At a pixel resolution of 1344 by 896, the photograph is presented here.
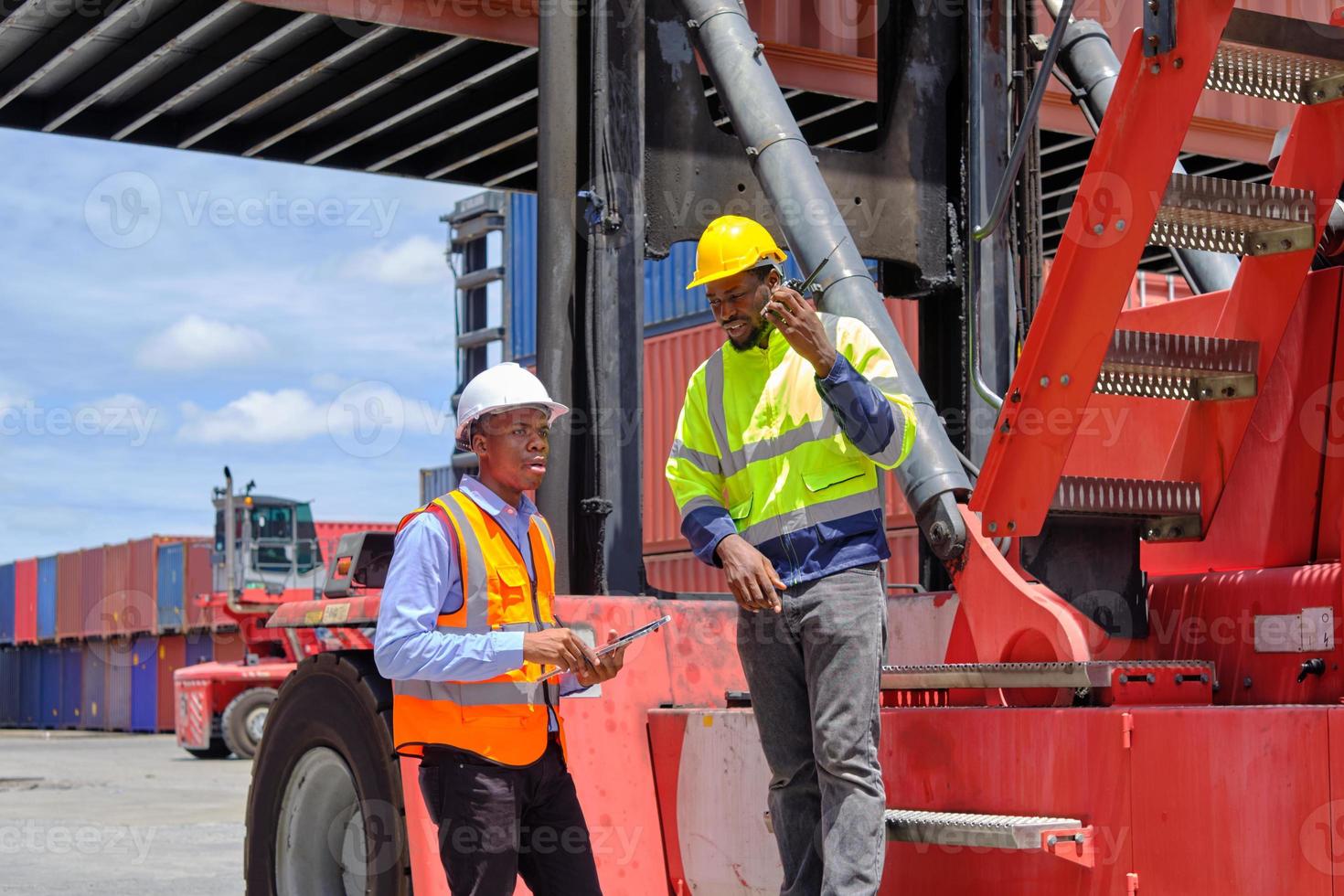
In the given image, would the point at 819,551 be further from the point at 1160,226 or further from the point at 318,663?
the point at 318,663

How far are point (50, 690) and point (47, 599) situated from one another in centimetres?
265

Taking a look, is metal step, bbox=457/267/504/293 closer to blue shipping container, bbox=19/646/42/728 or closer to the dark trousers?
blue shipping container, bbox=19/646/42/728

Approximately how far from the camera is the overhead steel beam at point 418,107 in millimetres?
8195

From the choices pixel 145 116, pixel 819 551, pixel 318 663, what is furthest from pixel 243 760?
pixel 819 551

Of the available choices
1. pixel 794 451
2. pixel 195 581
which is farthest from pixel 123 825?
pixel 195 581

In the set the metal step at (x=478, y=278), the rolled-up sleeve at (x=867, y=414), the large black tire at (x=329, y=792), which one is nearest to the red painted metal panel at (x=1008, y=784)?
Result: the rolled-up sleeve at (x=867, y=414)

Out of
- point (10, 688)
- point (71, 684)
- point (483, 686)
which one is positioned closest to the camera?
point (483, 686)

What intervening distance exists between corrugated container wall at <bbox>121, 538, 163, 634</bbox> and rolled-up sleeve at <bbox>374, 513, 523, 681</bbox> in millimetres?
34718

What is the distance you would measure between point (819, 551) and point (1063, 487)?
0.57 meters

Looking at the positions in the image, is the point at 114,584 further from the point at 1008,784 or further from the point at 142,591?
the point at 1008,784

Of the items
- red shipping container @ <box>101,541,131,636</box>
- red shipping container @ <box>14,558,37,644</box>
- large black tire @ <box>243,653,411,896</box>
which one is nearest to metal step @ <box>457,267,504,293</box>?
red shipping container @ <box>101,541,131,636</box>

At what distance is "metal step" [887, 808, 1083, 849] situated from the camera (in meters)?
3.53

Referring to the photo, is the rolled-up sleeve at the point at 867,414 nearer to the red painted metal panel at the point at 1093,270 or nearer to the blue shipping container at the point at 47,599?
the red painted metal panel at the point at 1093,270

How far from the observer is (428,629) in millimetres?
3654
